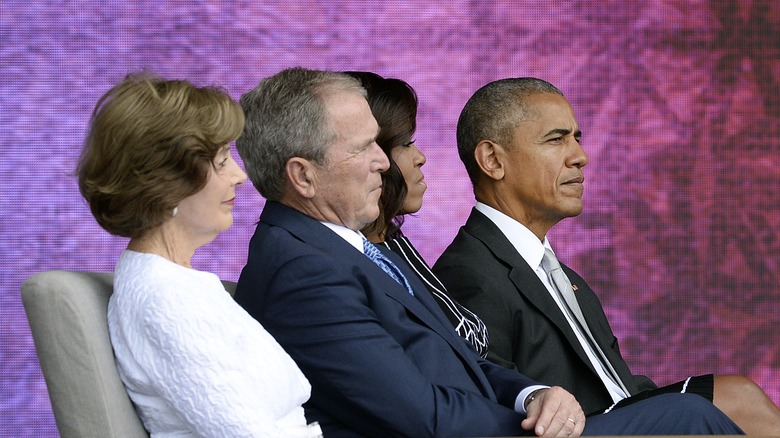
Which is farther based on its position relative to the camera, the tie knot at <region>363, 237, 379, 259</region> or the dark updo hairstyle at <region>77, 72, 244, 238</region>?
the tie knot at <region>363, 237, 379, 259</region>

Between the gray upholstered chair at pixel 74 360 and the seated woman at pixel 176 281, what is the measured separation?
38 mm

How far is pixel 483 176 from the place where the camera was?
2.87m

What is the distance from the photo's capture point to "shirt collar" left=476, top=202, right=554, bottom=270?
274 centimetres

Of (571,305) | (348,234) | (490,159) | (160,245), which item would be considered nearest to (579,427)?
(348,234)

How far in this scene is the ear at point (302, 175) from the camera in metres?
2.06

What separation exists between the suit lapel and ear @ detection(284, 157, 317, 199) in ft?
2.22

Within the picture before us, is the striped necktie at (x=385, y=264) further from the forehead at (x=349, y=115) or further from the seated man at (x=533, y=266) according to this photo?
the seated man at (x=533, y=266)

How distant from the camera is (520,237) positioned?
2760 mm

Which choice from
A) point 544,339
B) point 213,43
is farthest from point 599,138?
point 544,339

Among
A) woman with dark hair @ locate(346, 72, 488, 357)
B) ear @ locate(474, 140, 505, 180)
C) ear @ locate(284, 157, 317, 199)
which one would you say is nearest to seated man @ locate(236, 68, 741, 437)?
ear @ locate(284, 157, 317, 199)

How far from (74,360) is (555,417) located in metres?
0.77

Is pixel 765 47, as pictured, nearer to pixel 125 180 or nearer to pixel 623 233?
pixel 623 233

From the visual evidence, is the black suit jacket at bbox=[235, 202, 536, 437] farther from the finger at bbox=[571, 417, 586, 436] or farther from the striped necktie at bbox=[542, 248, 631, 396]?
the striped necktie at bbox=[542, 248, 631, 396]

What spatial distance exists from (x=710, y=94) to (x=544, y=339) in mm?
2107
